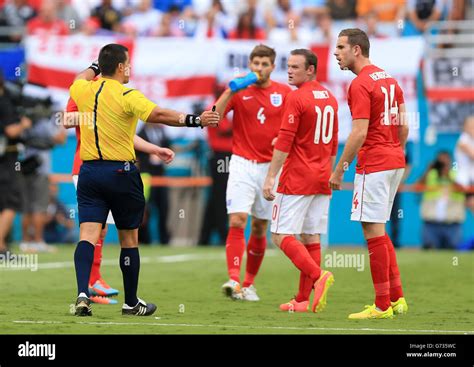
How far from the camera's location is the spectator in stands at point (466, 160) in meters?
21.6

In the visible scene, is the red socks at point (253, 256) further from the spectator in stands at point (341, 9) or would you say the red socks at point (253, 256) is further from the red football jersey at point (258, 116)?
the spectator in stands at point (341, 9)

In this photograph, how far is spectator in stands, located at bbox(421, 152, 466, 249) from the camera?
21.4m

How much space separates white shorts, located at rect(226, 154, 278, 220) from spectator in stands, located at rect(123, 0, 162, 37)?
38.0 feet

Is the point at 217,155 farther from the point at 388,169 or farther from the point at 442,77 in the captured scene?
the point at 388,169

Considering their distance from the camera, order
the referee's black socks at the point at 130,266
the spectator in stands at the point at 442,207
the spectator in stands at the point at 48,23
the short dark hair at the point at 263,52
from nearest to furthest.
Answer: the referee's black socks at the point at 130,266 → the short dark hair at the point at 263,52 → the spectator in stands at the point at 442,207 → the spectator in stands at the point at 48,23

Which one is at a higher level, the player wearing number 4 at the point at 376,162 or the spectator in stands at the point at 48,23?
the spectator in stands at the point at 48,23

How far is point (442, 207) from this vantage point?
21453 millimetres

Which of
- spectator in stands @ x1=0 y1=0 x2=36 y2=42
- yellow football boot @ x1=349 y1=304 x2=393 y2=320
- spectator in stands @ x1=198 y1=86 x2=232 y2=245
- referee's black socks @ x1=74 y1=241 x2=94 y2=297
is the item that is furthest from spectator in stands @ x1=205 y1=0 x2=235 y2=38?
referee's black socks @ x1=74 y1=241 x2=94 y2=297

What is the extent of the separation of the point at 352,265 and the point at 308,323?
7727 millimetres

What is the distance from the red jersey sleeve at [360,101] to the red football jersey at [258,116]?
7.47ft

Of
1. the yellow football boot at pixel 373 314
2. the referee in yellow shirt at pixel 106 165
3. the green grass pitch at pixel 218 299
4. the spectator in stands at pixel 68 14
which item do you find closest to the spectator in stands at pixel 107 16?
the spectator in stands at pixel 68 14

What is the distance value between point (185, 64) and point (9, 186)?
5.39 meters

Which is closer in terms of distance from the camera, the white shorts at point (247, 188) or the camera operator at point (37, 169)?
the white shorts at point (247, 188)
